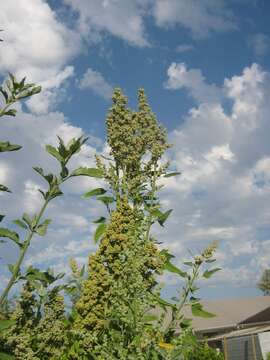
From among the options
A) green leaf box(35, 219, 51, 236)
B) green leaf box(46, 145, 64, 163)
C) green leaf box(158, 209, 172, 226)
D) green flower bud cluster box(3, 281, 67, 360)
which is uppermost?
green leaf box(158, 209, 172, 226)

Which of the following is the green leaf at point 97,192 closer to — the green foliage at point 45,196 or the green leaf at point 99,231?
the green leaf at point 99,231

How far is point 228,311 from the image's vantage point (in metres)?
47.7

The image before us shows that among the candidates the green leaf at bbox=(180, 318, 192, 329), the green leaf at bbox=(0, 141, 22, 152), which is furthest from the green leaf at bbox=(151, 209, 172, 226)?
the green leaf at bbox=(0, 141, 22, 152)

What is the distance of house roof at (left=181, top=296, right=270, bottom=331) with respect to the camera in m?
42.3

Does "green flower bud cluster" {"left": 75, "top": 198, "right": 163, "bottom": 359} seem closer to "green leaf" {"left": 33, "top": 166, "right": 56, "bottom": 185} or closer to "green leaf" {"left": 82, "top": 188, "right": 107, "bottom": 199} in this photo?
"green leaf" {"left": 82, "top": 188, "right": 107, "bottom": 199}

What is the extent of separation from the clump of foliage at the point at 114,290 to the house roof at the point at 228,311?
1405 inches

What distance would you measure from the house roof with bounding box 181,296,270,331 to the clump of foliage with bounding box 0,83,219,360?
35690 millimetres

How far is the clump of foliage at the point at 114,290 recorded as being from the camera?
3.39 metres

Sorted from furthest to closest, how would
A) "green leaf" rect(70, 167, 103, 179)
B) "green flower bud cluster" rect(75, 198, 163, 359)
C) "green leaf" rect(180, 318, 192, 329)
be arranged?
"green leaf" rect(180, 318, 192, 329) < "green flower bud cluster" rect(75, 198, 163, 359) < "green leaf" rect(70, 167, 103, 179)

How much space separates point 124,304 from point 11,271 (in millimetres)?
1159

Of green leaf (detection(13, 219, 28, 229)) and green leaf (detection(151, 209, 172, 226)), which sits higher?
green leaf (detection(151, 209, 172, 226))

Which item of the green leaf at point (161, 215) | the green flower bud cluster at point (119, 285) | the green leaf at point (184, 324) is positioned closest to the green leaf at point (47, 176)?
the green flower bud cluster at point (119, 285)

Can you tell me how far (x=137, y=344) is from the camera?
353cm

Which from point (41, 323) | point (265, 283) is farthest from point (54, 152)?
point (265, 283)
